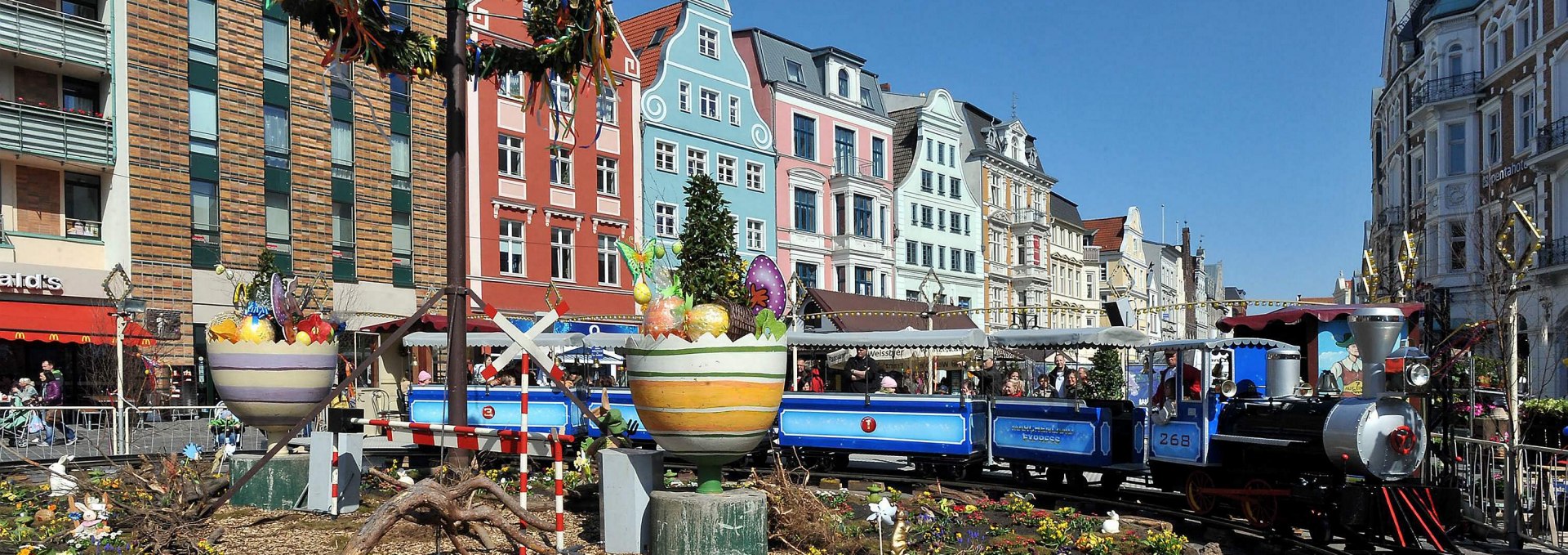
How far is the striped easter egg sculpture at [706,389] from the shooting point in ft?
28.3

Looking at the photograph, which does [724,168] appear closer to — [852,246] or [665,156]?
[665,156]

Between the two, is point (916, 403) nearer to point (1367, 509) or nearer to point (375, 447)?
point (1367, 509)

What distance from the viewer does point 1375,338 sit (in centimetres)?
1142

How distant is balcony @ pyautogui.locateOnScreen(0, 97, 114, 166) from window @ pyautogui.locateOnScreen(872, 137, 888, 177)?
95.2 feet

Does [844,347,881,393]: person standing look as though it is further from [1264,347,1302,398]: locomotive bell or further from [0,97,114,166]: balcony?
[0,97,114,166]: balcony

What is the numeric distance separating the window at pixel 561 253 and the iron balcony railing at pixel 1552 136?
27.0 meters

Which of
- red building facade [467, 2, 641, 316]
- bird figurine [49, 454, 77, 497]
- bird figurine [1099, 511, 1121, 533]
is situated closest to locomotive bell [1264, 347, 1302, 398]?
bird figurine [1099, 511, 1121, 533]

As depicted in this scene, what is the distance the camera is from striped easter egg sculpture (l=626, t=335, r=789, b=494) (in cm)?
864

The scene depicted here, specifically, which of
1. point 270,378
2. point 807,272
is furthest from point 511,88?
point 270,378

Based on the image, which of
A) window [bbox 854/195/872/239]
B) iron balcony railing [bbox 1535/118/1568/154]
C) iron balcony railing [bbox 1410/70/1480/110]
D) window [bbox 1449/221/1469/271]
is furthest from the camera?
window [bbox 854/195/872/239]

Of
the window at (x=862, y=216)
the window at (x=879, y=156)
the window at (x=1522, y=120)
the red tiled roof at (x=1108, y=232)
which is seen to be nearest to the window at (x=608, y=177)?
the window at (x=862, y=216)

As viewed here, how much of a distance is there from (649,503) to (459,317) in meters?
3.15

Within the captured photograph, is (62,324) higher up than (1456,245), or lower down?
lower down

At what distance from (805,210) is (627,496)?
36685 mm
